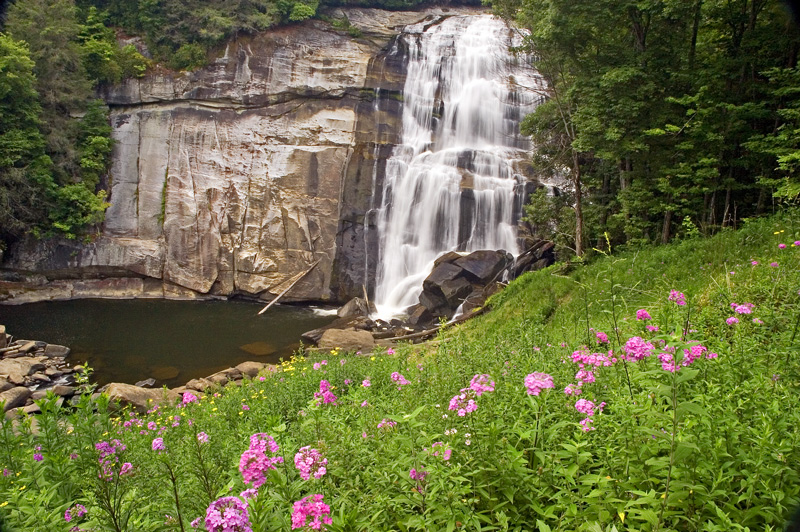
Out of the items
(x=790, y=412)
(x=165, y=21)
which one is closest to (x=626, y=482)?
(x=790, y=412)

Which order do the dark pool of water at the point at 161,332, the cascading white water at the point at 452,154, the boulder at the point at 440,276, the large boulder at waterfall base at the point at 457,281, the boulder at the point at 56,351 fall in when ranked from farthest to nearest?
the cascading white water at the point at 452,154 < the boulder at the point at 440,276 < the large boulder at waterfall base at the point at 457,281 < the boulder at the point at 56,351 < the dark pool of water at the point at 161,332

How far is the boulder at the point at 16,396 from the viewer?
11266 millimetres

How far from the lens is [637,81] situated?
10.9m

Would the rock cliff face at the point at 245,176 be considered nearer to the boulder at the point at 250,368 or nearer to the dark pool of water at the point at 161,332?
the dark pool of water at the point at 161,332

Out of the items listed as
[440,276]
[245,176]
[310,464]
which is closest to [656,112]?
[440,276]

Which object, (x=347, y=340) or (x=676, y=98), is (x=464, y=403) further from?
(x=347, y=340)

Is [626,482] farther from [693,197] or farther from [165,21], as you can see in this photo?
[165,21]

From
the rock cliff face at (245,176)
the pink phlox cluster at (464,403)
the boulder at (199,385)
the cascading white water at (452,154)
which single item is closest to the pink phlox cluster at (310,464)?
the pink phlox cluster at (464,403)

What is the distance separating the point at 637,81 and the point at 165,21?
23.8 m

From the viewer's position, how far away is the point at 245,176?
23438 mm

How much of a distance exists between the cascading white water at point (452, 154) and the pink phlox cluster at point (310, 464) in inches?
705

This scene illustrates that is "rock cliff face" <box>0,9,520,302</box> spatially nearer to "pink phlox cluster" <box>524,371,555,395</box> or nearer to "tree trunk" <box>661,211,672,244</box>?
"tree trunk" <box>661,211,672,244</box>

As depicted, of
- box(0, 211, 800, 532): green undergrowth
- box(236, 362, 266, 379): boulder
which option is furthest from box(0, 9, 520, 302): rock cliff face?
box(0, 211, 800, 532): green undergrowth

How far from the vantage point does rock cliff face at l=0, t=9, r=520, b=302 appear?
73.9 feet
